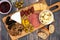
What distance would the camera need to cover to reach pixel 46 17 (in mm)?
1541

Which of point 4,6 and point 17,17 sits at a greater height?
point 4,6

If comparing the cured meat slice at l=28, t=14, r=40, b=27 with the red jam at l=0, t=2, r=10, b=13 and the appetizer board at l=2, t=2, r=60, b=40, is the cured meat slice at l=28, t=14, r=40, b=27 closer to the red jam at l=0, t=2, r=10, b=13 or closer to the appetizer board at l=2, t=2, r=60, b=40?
the appetizer board at l=2, t=2, r=60, b=40

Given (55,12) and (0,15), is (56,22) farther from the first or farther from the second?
(0,15)

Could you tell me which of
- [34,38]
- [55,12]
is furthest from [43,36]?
[55,12]

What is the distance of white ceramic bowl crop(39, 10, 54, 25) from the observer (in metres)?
1.53

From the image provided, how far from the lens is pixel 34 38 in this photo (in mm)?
1543

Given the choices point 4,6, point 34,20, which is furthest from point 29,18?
point 4,6

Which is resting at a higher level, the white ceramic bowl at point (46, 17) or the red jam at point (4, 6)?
the red jam at point (4, 6)

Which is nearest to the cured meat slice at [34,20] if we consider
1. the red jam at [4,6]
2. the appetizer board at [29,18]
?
the appetizer board at [29,18]

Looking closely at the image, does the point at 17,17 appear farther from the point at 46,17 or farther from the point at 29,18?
the point at 46,17

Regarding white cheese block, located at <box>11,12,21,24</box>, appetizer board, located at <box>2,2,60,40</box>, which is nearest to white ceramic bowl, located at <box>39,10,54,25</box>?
appetizer board, located at <box>2,2,60,40</box>

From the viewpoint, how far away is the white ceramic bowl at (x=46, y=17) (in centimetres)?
153

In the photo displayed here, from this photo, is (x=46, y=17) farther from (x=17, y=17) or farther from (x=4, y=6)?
(x=4, y=6)

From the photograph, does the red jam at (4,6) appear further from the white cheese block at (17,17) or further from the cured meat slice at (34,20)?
the cured meat slice at (34,20)
